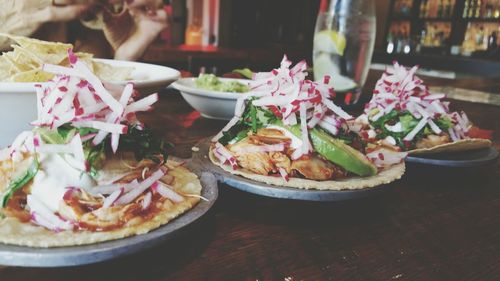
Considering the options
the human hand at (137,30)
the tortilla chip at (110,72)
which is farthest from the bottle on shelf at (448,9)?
the tortilla chip at (110,72)

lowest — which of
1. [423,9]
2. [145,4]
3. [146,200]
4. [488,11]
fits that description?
[146,200]

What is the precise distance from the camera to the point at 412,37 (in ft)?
31.2

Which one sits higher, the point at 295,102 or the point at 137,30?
the point at 137,30

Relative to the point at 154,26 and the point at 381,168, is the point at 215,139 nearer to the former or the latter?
the point at 381,168

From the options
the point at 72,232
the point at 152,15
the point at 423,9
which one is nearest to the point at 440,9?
the point at 423,9

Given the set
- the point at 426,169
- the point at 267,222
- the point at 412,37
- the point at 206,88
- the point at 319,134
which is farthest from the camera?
the point at 412,37

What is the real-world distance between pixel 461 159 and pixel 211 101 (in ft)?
3.90

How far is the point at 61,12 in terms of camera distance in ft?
8.90

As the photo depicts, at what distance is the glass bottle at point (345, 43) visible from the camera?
3.07m

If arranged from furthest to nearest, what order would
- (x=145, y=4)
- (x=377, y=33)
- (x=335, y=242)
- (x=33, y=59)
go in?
(x=377, y=33) < (x=145, y=4) < (x=33, y=59) < (x=335, y=242)

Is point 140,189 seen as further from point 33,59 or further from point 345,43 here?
point 345,43

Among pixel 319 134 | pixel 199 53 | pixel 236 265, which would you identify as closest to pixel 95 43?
pixel 319 134

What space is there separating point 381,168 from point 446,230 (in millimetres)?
327

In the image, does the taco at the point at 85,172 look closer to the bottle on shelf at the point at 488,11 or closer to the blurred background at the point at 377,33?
the blurred background at the point at 377,33
